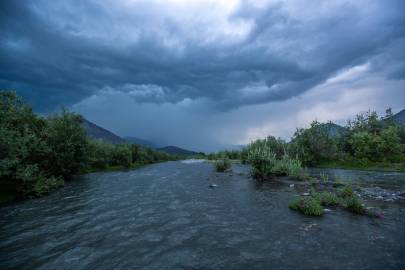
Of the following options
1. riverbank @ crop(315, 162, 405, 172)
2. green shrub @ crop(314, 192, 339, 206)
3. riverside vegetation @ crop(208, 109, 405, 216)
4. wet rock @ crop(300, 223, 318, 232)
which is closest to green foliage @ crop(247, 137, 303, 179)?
riverside vegetation @ crop(208, 109, 405, 216)

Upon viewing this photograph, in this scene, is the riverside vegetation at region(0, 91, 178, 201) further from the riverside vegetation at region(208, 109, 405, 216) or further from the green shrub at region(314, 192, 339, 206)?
the riverside vegetation at region(208, 109, 405, 216)

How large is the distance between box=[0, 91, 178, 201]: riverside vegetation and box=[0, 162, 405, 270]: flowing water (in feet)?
18.9

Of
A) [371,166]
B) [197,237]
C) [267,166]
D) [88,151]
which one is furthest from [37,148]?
[371,166]

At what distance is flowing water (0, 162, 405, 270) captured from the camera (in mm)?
10539

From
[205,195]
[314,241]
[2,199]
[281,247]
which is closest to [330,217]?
[314,241]

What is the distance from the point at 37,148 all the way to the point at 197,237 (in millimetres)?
31036

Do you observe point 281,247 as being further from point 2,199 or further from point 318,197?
point 2,199

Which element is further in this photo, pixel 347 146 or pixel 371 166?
pixel 347 146

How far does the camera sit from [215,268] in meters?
9.98

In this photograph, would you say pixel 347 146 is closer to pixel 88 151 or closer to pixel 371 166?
pixel 371 166

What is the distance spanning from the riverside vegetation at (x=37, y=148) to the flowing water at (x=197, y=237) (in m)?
5.75

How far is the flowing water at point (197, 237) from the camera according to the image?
10.5 metres

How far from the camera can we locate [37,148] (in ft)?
109

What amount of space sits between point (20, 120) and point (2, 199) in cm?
1603
